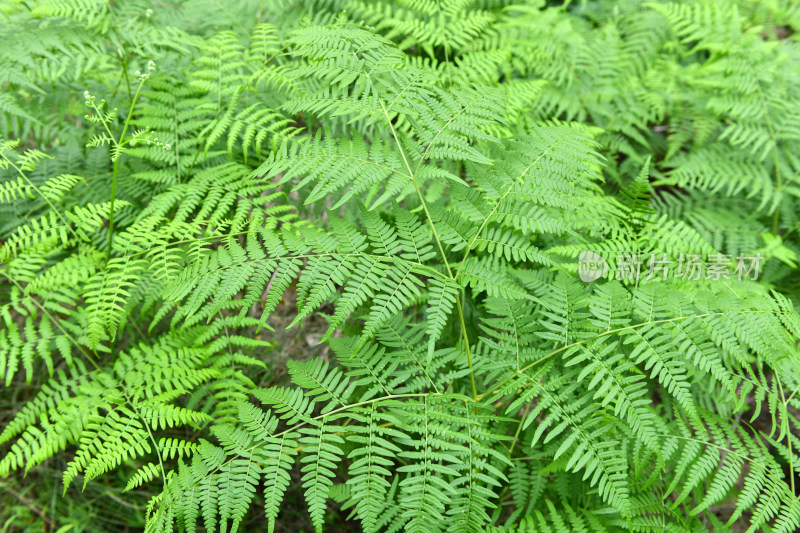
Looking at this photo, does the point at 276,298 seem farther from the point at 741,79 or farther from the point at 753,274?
the point at 741,79

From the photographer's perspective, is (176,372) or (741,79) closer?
(176,372)

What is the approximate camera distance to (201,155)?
2.84m

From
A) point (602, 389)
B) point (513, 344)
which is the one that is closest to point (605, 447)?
point (602, 389)

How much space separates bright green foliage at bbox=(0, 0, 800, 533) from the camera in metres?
1.87

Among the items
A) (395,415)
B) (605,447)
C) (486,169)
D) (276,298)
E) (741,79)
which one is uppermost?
(741,79)

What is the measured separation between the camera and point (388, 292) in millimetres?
1888

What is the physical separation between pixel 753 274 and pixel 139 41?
399 centimetres

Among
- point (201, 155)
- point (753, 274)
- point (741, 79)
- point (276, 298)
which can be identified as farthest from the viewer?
point (741, 79)

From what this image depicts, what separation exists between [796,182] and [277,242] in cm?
357

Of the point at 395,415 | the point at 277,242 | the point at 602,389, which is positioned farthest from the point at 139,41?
the point at 602,389

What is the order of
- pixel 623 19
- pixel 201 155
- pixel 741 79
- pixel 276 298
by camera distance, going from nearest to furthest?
1. pixel 276 298
2. pixel 201 155
3. pixel 741 79
4. pixel 623 19

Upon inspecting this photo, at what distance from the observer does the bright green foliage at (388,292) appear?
187 centimetres

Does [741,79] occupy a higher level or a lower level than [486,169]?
higher

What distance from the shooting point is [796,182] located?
3.41 meters
